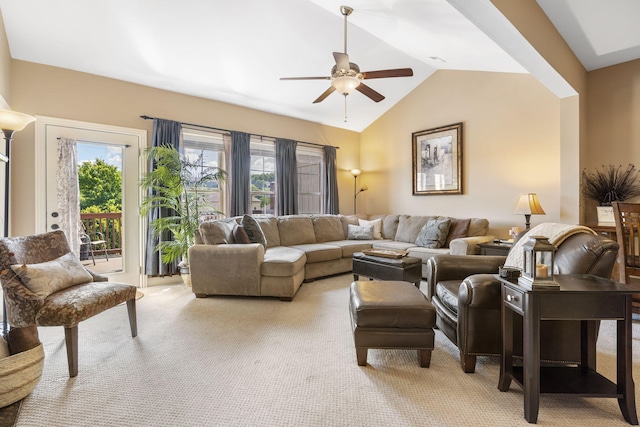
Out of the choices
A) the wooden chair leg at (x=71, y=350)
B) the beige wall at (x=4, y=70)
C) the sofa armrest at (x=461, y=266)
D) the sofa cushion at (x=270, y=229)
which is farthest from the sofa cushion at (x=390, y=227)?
the beige wall at (x=4, y=70)

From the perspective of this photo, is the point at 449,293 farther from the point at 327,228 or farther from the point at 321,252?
the point at 327,228

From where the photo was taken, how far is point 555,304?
1473mm

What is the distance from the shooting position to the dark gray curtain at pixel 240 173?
480 cm

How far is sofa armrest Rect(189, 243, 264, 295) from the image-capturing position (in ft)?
11.5

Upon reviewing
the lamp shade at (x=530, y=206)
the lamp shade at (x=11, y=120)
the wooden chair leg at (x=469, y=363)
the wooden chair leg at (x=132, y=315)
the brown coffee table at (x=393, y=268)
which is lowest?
the wooden chair leg at (x=469, y=363)

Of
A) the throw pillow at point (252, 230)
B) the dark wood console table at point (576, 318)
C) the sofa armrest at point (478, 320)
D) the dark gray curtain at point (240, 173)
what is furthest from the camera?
the dark gray curtain at point (240, 173)

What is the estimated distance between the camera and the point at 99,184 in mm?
4102

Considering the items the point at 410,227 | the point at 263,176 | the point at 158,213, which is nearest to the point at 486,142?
the point at 410,227

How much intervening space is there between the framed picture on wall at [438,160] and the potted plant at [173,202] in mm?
3398

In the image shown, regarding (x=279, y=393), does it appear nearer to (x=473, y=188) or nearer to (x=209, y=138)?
(x=209, y=138)

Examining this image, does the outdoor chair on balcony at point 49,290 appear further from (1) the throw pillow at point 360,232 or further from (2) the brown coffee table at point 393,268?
(1) the throw pillow at point 360,232

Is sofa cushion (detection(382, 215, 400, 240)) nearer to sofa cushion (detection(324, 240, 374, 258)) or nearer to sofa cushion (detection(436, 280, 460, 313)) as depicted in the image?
sofa cushion (detection(324, 240, 374, 258))

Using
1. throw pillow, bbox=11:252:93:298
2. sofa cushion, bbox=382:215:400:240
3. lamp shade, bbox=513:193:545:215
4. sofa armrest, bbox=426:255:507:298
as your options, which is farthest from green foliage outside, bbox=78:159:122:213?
lamp shade, bbox=513:193:545:215

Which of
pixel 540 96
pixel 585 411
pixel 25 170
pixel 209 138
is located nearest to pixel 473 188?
pixel 540 96
